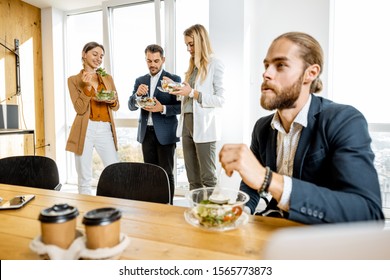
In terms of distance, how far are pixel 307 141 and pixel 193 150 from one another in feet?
5.37

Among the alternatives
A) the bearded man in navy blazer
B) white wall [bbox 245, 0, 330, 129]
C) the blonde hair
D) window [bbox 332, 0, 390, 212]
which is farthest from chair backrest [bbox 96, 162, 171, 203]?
window [bbox 332, 0, 390, 212]

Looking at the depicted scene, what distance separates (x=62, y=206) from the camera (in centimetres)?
70

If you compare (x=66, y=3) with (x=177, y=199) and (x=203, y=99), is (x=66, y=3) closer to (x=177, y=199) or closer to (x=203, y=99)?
(x=203, y=99)

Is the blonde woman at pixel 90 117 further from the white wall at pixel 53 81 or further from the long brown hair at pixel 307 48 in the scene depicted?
the white wall at pixel 53 81

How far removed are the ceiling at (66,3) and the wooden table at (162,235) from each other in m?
3.59

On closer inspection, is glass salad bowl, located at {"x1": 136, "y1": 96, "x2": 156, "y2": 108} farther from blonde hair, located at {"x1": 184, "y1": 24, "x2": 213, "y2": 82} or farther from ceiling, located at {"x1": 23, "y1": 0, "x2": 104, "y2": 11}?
ceiling, located at {"x1": 23, "y1": 0, "x2": 104, "y2": 11}

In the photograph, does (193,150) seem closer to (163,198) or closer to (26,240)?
(163,198)

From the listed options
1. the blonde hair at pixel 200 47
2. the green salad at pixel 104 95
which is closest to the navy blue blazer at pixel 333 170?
the blonde hair at pixel 200 47

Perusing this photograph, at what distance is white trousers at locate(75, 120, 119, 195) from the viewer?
8.43 ft

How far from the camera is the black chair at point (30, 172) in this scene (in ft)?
5.90

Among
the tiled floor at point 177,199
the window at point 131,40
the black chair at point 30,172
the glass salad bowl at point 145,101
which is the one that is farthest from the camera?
the window at point 131,40

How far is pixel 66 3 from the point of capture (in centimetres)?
405

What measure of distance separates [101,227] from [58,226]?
0.31 ft

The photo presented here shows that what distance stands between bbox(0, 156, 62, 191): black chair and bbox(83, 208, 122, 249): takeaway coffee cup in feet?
4.18
